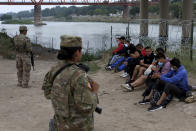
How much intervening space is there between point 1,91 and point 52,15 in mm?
103028

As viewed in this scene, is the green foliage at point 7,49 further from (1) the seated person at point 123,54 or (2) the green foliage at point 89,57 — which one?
(1) the seated person at point 123,54

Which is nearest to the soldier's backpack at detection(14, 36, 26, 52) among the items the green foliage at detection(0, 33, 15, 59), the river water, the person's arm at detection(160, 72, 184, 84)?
the person's arm at detection(160, 72, 184, 84)

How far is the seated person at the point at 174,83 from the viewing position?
5214mm

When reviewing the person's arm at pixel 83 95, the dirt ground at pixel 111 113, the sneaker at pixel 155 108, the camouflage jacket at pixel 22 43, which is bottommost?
Result: the dirt ground at pixel 111 113

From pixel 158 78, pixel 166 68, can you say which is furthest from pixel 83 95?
pixel 166 68

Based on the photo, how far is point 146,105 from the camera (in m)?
5.68

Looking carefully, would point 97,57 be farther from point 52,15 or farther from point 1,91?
point 52,15

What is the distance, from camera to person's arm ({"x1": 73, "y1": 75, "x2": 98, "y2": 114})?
2.14 m

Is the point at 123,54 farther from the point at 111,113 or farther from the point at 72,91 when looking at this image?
the point at 72,91

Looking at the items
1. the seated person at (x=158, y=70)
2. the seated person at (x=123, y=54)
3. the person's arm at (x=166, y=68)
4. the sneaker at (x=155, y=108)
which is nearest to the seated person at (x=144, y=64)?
the seated person at (x=158, y=70)

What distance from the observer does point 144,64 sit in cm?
698

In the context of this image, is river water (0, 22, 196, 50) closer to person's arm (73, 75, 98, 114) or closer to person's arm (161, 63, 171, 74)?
person's arm (161, 63, 171, 74)

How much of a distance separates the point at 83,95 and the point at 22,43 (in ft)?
17.0

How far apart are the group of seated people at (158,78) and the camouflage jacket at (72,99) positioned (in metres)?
3.25
